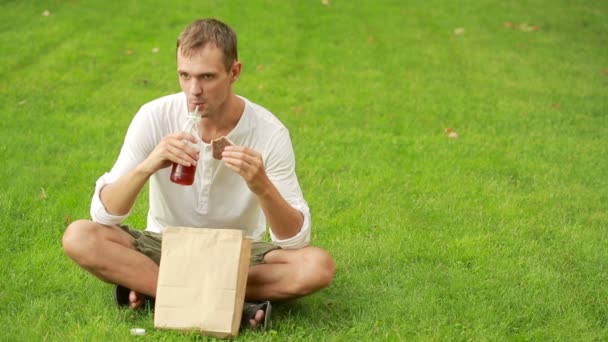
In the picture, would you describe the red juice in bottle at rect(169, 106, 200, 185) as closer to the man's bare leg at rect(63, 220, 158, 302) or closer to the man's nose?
the man's nose

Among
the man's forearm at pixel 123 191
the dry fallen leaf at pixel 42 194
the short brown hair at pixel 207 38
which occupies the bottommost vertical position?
the dry fallen leaf at pixel 42 194

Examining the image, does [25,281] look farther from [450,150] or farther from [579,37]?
[579,37]

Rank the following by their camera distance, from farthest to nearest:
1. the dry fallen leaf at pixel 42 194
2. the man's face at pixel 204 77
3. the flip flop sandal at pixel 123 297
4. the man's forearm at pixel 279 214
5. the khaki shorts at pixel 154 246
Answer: the dry fallen leaf at pixel 42 194, the khaki shorts at pixel 154 246, the flip flop sandal at pixel 123 297, the man's face at pixel 204 77, the man's forearm at pixel 279 214

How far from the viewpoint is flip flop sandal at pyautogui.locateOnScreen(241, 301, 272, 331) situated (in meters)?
4.29

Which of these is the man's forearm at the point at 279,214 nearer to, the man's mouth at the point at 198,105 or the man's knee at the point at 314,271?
the man's knee at the point at 314,271

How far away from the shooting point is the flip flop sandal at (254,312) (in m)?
4.29

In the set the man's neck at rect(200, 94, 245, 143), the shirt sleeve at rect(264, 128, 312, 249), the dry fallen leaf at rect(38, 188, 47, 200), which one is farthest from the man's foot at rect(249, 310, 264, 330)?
the dry fallen leaf at rect(38, 188, 47, 200)

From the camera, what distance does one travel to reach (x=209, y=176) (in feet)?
14.7

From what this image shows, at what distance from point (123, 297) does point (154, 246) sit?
29 centimetres

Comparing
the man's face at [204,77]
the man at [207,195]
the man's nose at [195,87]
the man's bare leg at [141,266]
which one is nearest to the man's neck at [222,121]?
the man at [207,195]

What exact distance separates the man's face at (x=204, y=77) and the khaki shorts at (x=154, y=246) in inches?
29.0

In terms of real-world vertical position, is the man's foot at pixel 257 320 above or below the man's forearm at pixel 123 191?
below

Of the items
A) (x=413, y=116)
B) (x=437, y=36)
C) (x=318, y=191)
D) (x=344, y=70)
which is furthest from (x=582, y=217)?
(x=437, y=36)

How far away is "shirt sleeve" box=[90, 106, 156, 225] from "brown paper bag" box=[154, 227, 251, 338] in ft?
1.10
